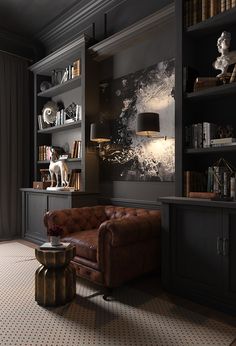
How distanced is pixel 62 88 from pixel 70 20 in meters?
1.11

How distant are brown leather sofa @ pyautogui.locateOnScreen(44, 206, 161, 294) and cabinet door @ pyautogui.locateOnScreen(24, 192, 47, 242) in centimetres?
136

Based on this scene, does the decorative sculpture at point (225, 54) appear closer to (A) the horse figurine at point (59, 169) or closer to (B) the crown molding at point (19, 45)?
(A) the horse figurine at point (59, 169)

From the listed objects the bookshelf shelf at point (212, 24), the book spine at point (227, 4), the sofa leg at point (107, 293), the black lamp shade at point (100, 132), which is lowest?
the sofa leg at point (107, 293)

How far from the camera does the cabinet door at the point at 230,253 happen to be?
2.29 metres

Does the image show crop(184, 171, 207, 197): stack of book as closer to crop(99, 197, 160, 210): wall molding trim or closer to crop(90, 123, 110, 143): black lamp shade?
crop(99, 197, 160, 210): wall molding trim

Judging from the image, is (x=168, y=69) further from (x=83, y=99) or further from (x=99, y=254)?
(x=99, y=254)

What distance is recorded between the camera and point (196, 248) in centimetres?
254

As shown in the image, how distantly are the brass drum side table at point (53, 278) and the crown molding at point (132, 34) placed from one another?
8.47ft

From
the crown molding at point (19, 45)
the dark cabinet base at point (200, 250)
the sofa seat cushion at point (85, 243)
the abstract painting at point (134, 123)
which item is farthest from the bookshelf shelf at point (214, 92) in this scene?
the crown molding at point (19, 45)

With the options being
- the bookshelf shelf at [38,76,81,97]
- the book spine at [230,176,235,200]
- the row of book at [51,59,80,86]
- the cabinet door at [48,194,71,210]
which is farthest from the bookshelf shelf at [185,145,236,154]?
the row of book at [51,59,80,86]

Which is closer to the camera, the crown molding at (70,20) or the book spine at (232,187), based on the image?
the book spine at (232,187)

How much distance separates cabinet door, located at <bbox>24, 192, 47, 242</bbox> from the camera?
15.0 ft

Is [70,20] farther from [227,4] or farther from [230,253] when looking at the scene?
[230,253]

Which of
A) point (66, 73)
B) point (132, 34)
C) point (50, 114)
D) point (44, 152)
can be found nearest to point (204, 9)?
point (132, 34)
